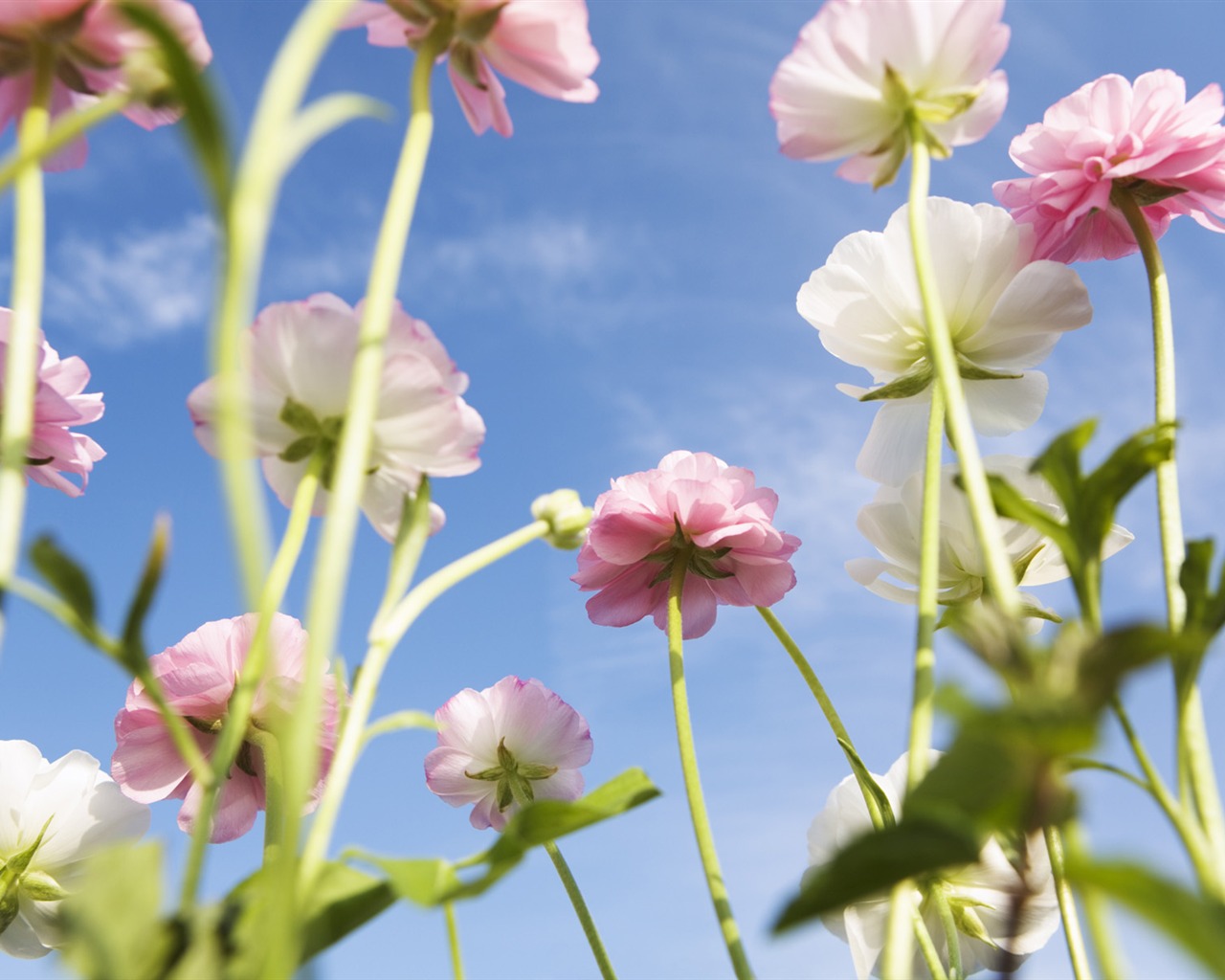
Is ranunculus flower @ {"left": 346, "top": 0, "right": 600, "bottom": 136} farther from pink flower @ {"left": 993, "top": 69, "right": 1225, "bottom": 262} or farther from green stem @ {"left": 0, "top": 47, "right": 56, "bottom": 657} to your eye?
pink flower @ {"left": 993, "top": 69, "right": 1225, "bottom": 262}

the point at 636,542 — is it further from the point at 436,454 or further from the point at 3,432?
the point at 3,432

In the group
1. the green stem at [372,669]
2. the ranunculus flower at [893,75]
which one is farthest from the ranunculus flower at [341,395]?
the ranunculus flower at [893,75]

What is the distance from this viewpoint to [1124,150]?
78 centimetres

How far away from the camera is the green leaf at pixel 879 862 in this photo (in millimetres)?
258

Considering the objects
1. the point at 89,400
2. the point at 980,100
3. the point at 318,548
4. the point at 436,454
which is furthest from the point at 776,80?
the point at 89,400

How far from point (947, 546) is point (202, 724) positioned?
574mm

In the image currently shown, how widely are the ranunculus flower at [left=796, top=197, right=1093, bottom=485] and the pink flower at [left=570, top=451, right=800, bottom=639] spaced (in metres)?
0.11

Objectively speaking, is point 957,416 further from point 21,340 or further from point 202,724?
point 202,724

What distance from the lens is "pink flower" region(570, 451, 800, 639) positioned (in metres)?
0.84

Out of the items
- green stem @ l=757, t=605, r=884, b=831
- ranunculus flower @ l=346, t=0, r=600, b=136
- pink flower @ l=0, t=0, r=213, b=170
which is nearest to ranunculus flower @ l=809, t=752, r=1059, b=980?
green stem @ l=757, t=605, r=884, b=831

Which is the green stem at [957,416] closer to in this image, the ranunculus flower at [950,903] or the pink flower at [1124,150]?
the pink flower at [1124,150]

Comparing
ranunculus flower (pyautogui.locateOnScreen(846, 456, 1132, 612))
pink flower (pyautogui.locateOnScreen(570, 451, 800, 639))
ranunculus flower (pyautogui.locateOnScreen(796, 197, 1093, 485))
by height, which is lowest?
ranunculus flower (pyautogui.locateOnScreen(846, 456, 1132, 612))

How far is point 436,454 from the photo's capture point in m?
0.49

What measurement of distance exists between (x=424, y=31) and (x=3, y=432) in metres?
0.25
